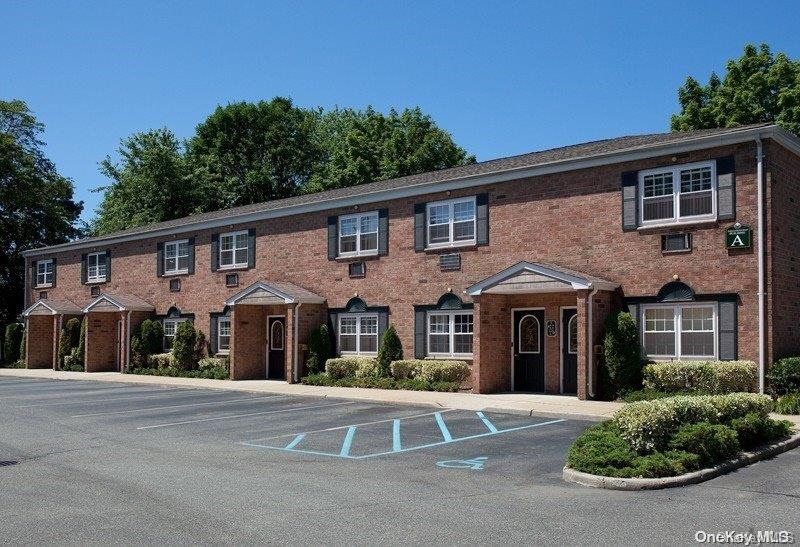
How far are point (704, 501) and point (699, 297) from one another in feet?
34.4

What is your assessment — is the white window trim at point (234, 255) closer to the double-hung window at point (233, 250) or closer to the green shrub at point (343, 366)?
the double-hung window at point (233, 250)

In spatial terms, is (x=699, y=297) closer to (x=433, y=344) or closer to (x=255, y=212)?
(x=433, y=344)

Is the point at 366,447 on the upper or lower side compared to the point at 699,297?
lower

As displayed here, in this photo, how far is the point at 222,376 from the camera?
27.8 metres

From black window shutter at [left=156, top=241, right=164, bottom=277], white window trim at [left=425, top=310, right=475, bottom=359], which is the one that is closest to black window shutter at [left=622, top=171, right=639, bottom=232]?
white window trim at [left=425, top=310, right=475, bottom=359]

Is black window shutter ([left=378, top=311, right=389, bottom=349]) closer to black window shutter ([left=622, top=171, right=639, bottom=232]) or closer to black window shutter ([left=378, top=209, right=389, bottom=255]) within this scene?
black window shutter ([left=378, top=209, right=389, bottom=255])

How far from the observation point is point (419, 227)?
928 inches

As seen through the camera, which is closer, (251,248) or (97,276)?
(251,248)

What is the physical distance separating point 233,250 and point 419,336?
391 inches

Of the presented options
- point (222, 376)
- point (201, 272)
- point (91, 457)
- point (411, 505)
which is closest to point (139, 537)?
point (411, 505)

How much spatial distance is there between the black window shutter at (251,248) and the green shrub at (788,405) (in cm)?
1877

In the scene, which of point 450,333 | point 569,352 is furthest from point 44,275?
point 569,352

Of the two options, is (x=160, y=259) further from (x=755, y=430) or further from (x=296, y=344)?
(x=755, y=430)

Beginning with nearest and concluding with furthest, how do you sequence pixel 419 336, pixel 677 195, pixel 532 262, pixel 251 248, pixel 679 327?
pixel 679 327 < pixel 677 195 < pixel 532 262 < pixel 419 336 < pixel 251 248
